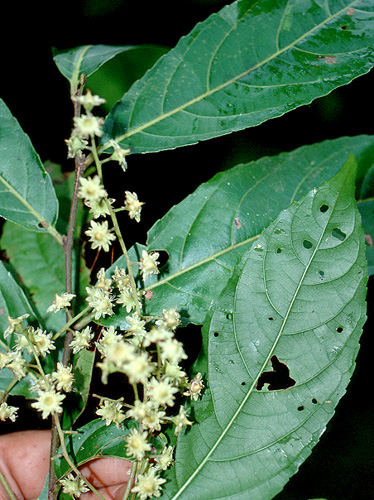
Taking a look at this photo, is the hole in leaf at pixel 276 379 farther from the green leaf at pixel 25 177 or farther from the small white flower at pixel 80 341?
the green leaf at pixel 25 177

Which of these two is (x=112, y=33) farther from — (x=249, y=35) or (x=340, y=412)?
(x=340, y=412)

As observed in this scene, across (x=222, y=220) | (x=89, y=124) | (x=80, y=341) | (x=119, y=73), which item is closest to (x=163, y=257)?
(x=222, y=220)

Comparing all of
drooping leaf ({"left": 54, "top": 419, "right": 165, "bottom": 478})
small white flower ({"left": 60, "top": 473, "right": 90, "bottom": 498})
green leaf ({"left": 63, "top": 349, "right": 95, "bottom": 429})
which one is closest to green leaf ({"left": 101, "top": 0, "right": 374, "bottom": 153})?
green leaf ({"left": 63, "top": 349, "right": 95, "bottom": 429})

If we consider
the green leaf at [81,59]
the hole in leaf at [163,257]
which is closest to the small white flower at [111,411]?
the hole in leaf at [163,257]

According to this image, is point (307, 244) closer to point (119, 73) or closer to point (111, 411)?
point (111, 411)

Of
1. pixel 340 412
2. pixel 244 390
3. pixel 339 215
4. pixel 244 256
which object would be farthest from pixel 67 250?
pixel 340 412

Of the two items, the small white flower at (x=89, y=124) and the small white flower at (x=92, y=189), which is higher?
the small white flower at (x=89, y=124)

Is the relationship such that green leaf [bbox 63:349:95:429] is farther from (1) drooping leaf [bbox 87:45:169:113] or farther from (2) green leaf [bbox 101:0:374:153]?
(1) drooping leaf [bbox 87:45:169:113]
